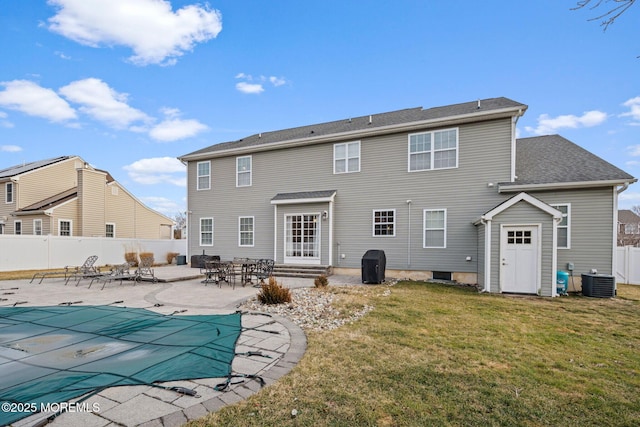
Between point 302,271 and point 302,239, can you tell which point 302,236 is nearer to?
point 302,239

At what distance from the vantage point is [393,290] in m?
9.32

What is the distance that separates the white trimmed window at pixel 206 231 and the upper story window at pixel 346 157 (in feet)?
24.5

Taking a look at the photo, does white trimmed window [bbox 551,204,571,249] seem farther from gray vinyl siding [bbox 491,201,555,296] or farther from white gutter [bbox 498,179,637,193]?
gray vinyl siding [bbox 491,201,555,296]

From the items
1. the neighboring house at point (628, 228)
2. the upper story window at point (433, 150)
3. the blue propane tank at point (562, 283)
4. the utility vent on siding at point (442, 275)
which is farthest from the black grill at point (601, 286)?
the neighboring house at point (628, 228)

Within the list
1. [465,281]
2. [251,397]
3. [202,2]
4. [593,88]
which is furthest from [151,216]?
[593,88]

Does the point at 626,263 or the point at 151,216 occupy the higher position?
the point at 151,216

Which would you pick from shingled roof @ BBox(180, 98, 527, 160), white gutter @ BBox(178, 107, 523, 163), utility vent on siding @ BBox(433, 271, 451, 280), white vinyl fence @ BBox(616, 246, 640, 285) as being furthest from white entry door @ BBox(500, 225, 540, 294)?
white vinyl fence @ BBox(616, 246, 640, 285)

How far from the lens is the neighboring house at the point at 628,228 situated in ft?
90.6

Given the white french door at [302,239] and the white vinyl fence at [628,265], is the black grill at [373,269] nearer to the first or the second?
the white french door at [302,239]

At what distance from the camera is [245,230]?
15156 millimetres

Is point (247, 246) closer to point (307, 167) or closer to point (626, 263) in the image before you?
point (307, 167)

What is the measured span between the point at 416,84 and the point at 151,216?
22536 mm

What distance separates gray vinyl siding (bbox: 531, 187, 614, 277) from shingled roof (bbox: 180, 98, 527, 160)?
3497 millimetres

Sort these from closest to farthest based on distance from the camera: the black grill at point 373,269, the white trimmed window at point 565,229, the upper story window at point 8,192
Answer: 1. the white trimmed window at point 565,229
2. the black grill at point 373,269
3. the upper story window at point 8,192
